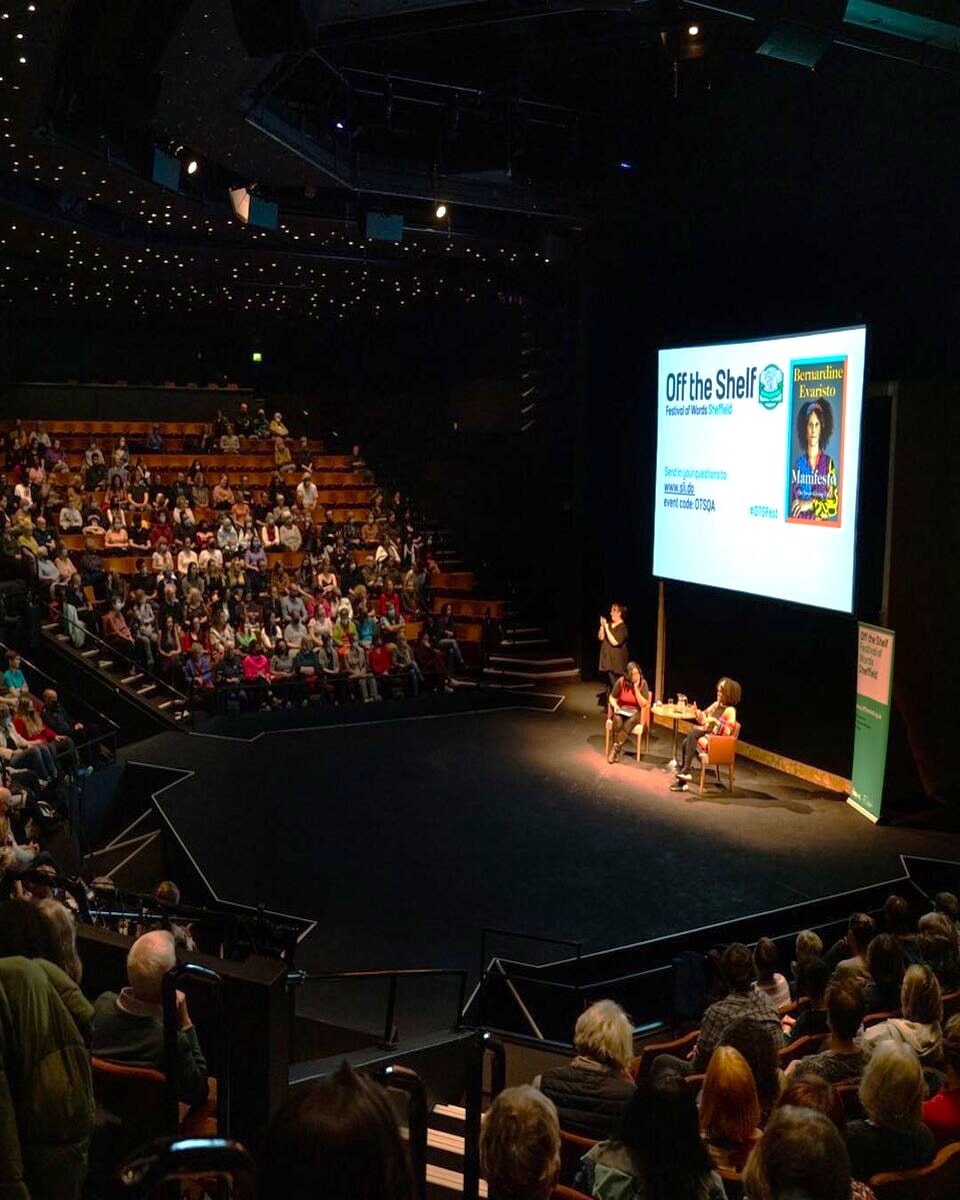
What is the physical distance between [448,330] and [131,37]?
9.74 metres

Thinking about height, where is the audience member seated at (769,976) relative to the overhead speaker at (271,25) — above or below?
below

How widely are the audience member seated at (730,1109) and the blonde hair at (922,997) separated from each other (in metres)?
1.09

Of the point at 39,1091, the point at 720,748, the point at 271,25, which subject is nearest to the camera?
the point at 39,1091

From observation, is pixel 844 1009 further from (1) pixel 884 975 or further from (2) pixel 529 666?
(2) pixel 529 666

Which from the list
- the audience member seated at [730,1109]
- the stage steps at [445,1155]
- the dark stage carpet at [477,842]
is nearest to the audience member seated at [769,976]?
the stage steps at [445,1155]

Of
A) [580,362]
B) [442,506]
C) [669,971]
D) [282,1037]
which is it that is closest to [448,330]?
[442,506]

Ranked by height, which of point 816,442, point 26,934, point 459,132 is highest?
point 459,132

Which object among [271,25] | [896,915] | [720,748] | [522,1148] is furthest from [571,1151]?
[720,748]

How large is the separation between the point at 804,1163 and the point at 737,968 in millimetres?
2397

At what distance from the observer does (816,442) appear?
8.96m

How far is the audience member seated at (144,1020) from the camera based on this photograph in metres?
3.14

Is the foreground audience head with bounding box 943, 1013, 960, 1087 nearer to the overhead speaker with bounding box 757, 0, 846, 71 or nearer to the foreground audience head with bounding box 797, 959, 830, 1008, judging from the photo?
the foreground audience head with bounding box 797, 959, 830, 1008

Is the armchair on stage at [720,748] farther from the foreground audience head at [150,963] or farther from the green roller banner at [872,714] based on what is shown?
the foreground audience head at [150,963]

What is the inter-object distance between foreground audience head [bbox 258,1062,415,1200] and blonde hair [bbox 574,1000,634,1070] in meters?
2.49
